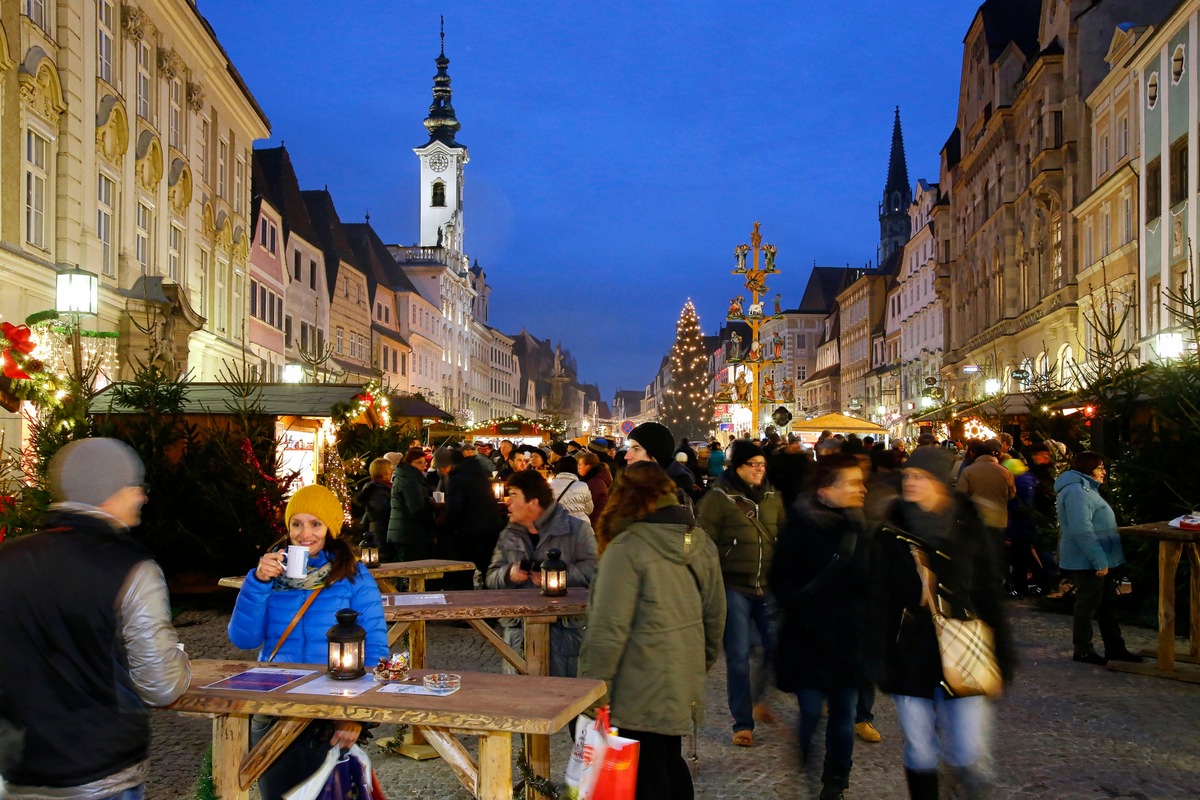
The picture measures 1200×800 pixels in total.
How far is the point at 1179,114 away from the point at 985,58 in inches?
951

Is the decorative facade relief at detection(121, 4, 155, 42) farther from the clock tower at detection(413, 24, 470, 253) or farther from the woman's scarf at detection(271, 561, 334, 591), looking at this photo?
the clock tower at detection(413, 24, 470, 253)

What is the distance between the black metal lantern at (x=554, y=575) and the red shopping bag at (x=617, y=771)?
2.33m

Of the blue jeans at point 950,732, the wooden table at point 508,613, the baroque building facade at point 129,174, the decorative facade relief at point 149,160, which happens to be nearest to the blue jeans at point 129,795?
the wooden table at point 508,613

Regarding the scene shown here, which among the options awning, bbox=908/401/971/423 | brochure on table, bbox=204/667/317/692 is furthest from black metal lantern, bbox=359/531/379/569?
awning, bbox=908/401/971/423

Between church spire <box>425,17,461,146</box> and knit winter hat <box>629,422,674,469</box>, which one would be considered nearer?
knit winter hat <box>629,422,674,469</box>

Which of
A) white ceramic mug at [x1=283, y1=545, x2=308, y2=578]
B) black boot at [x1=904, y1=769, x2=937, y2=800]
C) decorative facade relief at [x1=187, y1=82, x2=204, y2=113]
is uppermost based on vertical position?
decorative facade relief at [x1=187, y1=82, x2=204, y2=113]

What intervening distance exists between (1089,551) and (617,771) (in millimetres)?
6414

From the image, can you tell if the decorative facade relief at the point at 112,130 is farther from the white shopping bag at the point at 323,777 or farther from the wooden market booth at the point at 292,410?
the white shopping bag at the point at 323,777

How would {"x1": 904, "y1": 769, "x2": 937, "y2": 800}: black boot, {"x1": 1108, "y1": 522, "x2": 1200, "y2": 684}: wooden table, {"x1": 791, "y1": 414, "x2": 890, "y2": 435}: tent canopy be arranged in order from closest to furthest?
{"x1": 904, "y1": 769, "x2": 937, "y2": 800}: black boot < {"x1": 1108, "y1": 522, "x2": 1200, "y2": 684}: wooden table < {"x1": 791, "y1": 414, "x2": 890, "y2": 435}: tent canopy

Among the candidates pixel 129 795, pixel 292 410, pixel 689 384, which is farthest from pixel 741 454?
pixel 689 384

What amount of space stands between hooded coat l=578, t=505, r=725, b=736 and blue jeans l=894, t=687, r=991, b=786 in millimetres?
1021

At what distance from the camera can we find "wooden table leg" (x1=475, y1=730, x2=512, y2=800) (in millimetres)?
4207

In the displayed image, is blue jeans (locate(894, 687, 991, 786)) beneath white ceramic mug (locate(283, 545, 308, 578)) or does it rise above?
beneath

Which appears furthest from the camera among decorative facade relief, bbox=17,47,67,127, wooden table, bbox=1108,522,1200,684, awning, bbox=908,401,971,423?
awning, bbox=908,401,971,423
